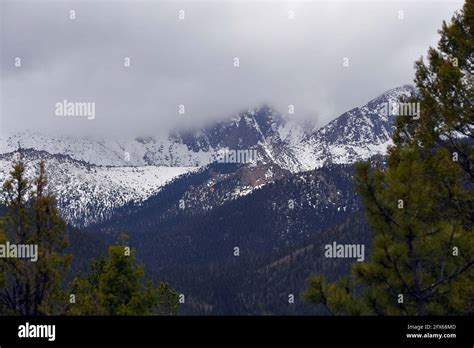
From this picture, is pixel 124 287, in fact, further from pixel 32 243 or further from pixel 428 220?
pixel 428 220

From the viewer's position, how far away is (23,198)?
85.6 feet

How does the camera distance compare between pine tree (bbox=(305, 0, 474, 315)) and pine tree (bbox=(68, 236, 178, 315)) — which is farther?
pine tree (bbox=(68, 236, 178, 315))

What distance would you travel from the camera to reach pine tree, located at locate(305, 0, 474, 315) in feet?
66.3

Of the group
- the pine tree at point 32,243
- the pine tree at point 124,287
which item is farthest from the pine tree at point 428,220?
the pine tree at point 124,287

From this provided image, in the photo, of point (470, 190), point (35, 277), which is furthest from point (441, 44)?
point (35, 277)

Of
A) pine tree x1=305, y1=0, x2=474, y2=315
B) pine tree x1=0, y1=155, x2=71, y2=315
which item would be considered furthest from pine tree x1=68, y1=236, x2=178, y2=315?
pine tree x1=305, y1=0, x2=474, y2=315

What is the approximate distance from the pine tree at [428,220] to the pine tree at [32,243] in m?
10.3

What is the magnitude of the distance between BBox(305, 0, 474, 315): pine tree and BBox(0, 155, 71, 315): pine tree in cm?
1034

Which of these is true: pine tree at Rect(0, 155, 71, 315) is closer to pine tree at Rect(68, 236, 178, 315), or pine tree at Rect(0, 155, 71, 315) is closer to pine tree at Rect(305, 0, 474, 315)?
pine tree at Rect(68, 236, 178, 315)

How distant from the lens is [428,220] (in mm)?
21703

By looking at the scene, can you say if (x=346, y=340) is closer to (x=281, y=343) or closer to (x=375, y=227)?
(x=281, y=343)

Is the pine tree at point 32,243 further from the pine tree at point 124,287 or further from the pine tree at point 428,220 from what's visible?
the pine tree at point 428,220

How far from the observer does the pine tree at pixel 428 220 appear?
→ 796 inches

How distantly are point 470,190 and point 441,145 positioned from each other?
1.91 meters
